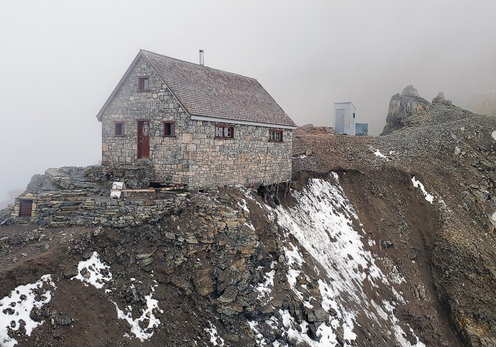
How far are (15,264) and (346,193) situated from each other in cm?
2578

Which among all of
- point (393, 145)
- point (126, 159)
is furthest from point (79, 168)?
point (393, 145)

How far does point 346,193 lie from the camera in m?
33.2

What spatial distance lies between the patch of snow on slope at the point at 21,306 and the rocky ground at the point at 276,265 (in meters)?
0.14

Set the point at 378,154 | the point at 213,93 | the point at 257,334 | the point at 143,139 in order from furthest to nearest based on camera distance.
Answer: the point at 378,154 < the point at 213,93 < the point at 143,139 < the point at 257,334

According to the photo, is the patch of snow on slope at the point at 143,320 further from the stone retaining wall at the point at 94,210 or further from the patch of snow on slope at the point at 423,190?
the patch of snow on slope at the point at 423,190

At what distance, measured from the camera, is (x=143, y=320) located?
15180mm

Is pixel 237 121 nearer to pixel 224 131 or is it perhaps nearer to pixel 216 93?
pixel 224 131

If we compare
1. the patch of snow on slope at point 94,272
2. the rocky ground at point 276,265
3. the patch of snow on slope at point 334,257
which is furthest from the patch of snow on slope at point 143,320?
the patch of snow on slope at point 334,257

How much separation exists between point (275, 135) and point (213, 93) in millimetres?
6326

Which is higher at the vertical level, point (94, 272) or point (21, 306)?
point (94, 272)

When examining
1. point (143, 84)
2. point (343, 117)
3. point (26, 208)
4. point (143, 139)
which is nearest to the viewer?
point (26, 208)

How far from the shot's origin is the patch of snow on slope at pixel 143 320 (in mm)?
14688

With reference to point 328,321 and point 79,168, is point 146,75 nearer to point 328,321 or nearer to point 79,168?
point 79,168

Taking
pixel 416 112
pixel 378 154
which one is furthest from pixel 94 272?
pixel 416 112
